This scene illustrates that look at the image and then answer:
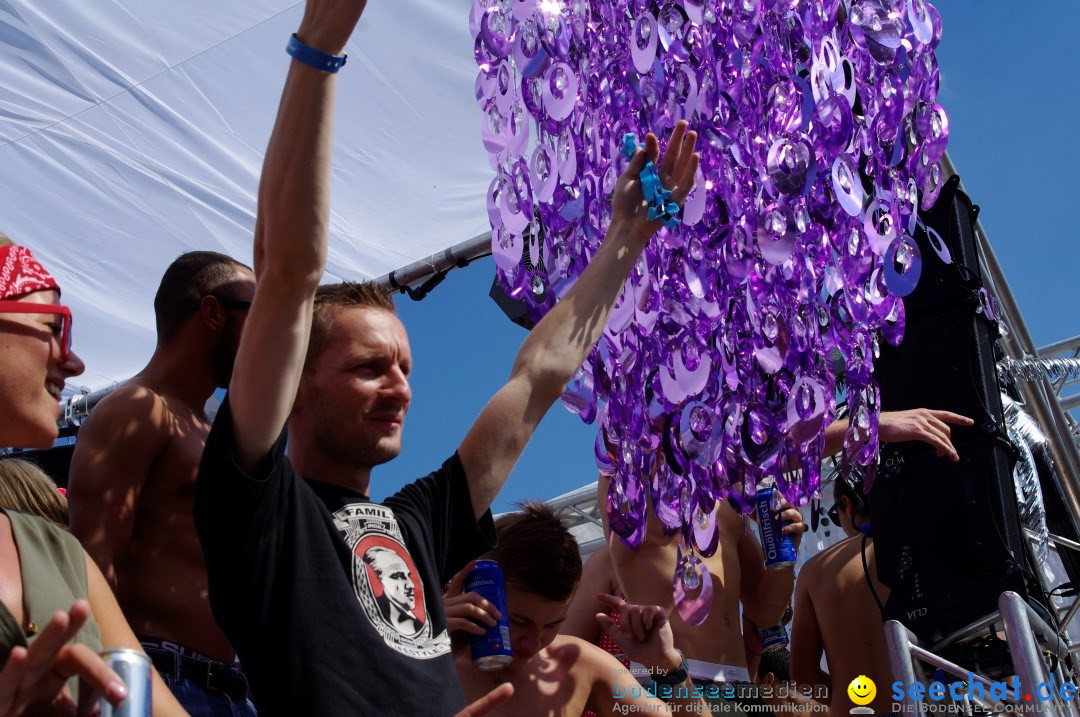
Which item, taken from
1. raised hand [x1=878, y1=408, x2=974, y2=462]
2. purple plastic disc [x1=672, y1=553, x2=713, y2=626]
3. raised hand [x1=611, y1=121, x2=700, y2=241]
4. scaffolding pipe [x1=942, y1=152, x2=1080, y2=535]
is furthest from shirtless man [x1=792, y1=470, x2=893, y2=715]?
raised hand [x1=611, y1=121, x2=700, y2=241]

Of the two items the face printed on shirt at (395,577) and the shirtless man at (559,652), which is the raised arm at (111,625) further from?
the shirtless man at (559,652)

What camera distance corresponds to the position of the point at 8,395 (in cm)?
121

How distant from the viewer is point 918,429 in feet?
9.41

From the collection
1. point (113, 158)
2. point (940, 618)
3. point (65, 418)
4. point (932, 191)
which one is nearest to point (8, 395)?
point (932, 191)

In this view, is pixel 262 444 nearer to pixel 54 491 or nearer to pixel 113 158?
pixel 54 491

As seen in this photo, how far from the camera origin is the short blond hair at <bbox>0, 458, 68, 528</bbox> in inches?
Result: 80.7

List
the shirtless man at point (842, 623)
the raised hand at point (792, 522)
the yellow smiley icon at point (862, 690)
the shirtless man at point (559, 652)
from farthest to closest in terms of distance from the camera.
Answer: the shirtless man at point (842, 623)
the yellow smiley icon at point (862, 690)
the raised hand at point (792, 522)
the shirtless man at point (559, 652)

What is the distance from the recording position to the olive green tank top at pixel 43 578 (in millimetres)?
1016

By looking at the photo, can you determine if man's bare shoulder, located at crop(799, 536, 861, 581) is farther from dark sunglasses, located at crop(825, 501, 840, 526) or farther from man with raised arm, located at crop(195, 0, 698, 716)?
man with raised arm, located at crop(195, 0, 698, 716)

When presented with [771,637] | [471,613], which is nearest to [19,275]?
[471,613]

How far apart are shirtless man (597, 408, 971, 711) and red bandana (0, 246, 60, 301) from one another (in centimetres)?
148

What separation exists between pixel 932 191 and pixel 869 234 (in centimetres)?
50

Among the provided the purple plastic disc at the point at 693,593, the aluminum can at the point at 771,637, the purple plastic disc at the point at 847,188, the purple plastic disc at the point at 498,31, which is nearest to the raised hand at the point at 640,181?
the purple plastic disc at the point at 847,188

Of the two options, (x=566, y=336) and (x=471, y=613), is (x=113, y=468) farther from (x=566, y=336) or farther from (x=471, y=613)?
(x=566, y=336)
